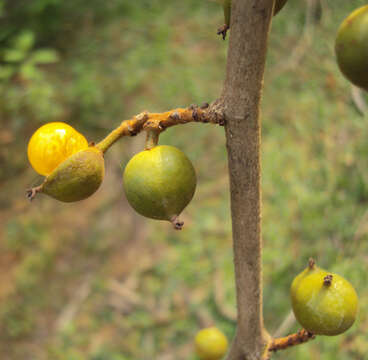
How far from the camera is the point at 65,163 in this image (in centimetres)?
68

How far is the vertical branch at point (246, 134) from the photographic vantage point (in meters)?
0.58

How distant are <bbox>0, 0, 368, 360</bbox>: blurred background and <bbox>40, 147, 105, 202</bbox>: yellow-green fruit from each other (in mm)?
1242

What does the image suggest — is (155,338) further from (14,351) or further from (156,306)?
(14,351)

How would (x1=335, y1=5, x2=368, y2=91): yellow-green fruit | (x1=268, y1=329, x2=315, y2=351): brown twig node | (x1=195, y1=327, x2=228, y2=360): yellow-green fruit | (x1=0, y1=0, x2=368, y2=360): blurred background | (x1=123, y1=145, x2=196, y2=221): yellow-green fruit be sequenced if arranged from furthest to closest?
(x1=0, y1=0, x2=368, y2=360): blurred background, (x1=195, y1=327, x2=228, y2=360): yellow-green fruit, (x1=268, y1=329, x2=315, y2=351): brown twig node, (x1=123, y1=145, x2=196, y2=221): yellow-green fruit, (x1=335, y1=5, x2=368, y2=91): yellow-green fruit

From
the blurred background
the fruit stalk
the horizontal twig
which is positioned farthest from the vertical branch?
the blurred background

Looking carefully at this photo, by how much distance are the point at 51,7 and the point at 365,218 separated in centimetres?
291

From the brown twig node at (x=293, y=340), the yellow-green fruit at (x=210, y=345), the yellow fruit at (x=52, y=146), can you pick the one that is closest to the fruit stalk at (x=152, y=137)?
A: the yellow fruit at (x=52, y=146)

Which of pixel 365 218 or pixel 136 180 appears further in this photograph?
pixel 365 218

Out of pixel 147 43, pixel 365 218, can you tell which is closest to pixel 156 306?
pixel 365 218

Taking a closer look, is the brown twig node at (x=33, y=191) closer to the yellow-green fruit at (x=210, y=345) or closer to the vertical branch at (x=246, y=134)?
the vertical branch at (x=246, y=134)

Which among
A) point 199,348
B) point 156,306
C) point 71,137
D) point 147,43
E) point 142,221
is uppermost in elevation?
point 147,43

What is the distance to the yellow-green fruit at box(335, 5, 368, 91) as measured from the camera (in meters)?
0.51

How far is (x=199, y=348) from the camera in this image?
1.08 meters

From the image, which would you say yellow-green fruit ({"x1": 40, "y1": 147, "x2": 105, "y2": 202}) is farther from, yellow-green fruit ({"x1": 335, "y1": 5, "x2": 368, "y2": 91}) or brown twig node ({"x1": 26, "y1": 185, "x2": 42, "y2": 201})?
yellow-green fruit ({"x1": 335, "y1": 5, "x2": 368, "y2": 91})
